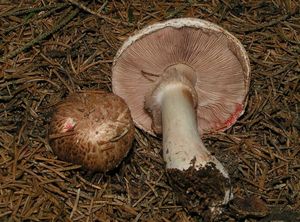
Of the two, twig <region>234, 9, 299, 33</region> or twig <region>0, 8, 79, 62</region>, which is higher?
twig <region>0, 8, 79, 62</region>

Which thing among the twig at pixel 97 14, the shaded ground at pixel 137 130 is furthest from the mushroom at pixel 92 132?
the twig at pixel 97 14

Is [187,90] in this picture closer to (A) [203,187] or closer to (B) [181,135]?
(B) [181,135]

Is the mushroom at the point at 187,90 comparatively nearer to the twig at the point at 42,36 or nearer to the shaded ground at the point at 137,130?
the shaded ground at the point at 137,130

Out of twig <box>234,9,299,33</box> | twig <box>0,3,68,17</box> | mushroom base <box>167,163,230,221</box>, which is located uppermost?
twig <box>0,3,68,17</box>

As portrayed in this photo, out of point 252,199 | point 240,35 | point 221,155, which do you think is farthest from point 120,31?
point 252,199

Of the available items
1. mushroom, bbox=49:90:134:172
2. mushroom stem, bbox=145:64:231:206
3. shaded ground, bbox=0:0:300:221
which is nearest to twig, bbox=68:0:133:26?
shaded ground, bbox=0:0:300:221

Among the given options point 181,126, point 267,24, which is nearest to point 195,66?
point 181,126

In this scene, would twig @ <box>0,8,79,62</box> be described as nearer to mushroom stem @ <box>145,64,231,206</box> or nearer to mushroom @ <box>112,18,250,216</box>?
mushroom @ <box>112,18,250,216</box>
